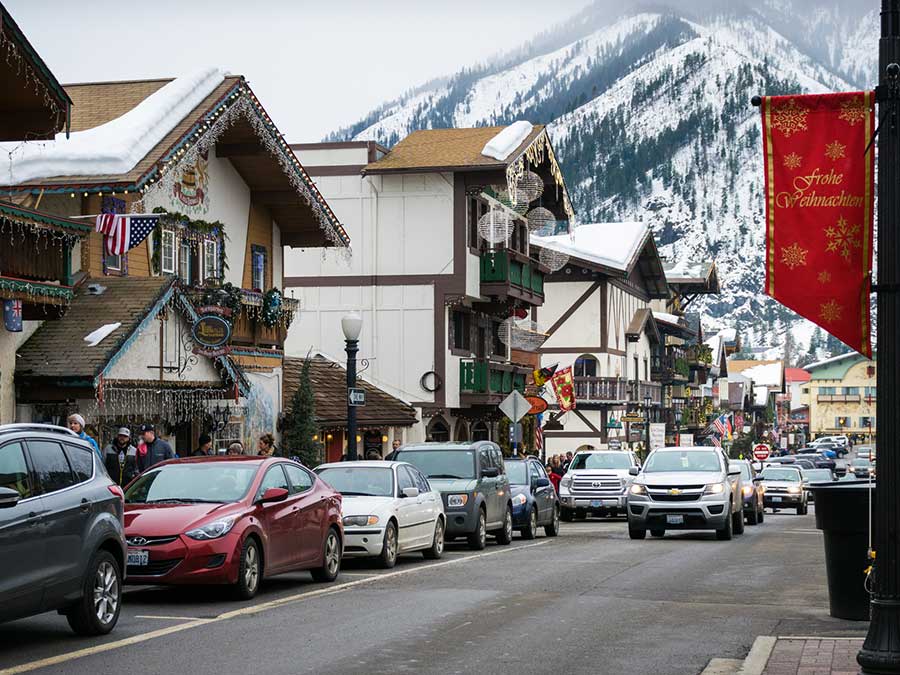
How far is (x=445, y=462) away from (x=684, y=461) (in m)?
6.06

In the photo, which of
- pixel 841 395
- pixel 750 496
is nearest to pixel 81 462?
pixel 750 496

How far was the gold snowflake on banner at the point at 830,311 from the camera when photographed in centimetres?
1001

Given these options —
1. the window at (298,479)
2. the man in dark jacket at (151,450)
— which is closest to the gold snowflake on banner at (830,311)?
the window at (298,479)

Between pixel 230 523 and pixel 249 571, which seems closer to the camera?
pixel 230 523

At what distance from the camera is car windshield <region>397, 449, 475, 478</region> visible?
25.3 m

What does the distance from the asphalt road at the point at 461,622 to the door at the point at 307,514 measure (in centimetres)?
43

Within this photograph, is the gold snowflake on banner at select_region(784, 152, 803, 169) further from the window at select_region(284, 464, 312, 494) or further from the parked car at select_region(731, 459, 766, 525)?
the parked car at select_region(731, 459, 766, 525)

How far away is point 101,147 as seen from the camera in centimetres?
2473

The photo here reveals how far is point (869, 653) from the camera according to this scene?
9531 mm

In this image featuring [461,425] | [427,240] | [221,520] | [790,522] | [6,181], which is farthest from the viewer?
[461,425]

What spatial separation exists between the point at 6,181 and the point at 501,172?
19859mm

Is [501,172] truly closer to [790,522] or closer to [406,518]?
[790,522]

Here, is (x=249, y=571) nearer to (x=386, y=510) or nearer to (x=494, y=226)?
(x=386, y=510)

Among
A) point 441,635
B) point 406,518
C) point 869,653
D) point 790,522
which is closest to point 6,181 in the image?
point 406,518
